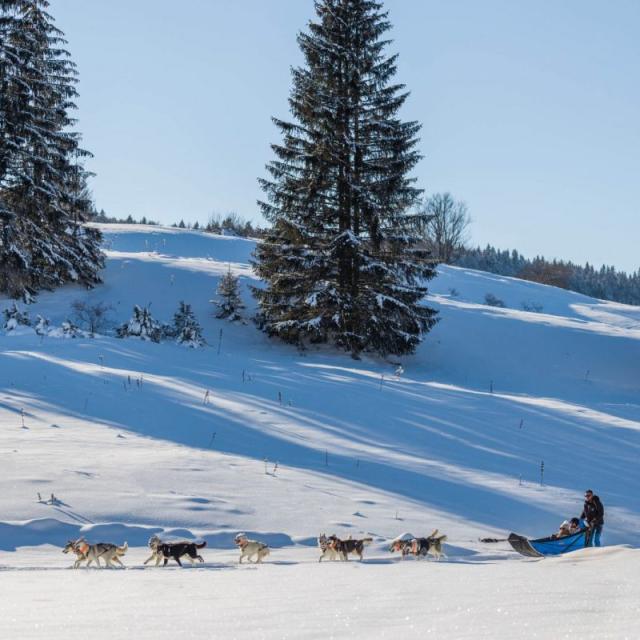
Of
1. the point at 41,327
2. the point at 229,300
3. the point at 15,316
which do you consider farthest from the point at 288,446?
the point at 229,300

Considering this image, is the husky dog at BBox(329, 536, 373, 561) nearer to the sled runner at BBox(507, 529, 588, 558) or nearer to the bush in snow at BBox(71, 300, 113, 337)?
the sled runner at BBox(507, 529, 588, 558)

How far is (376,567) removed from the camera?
6.93 m

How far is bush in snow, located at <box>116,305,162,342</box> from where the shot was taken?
2244 centimetres

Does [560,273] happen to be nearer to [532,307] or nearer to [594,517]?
[532,307]

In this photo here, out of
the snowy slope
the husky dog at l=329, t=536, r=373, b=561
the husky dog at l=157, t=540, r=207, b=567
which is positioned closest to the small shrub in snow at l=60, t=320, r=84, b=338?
the snowy slope

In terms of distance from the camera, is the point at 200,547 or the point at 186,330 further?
the point at 186,330

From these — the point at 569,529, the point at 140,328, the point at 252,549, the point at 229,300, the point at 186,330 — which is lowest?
the point at 252,549

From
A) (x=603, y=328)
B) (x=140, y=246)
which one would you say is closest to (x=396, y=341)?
(x=603, y=328)

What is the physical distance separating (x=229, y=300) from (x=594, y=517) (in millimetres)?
18945

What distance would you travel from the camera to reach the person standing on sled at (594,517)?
30.0 ft

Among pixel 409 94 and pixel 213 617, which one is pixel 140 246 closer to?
pixel 409 94

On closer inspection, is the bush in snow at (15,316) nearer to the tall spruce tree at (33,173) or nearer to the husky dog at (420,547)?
the tall spruce tree at (33,173)

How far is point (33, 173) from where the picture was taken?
81.4 feet

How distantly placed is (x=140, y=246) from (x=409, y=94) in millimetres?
26471
